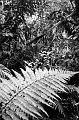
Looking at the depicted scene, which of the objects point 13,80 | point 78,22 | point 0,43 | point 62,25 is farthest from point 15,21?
point 13,80

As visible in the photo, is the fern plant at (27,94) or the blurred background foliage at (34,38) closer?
the fern plant at (27,94)

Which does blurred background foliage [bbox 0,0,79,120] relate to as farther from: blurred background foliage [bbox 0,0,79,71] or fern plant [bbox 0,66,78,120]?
fern plant [bbox 0,66,78,120]

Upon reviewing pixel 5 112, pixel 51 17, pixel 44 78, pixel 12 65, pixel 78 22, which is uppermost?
pixel 51 17

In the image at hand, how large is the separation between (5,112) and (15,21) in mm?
2279

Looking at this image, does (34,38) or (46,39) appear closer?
(46,39)

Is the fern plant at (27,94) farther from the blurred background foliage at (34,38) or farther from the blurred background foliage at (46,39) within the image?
the blurred background foliage at (34,38)

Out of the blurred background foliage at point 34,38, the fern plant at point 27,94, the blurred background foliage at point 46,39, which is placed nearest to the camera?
the fern plant at point 27,94

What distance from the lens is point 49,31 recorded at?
2871mm

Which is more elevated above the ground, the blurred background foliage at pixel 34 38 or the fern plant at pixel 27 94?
the blurred background foliage at pixel 34 38

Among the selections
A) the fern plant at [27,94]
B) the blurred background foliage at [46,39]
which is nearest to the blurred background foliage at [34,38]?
the blurred background foliage at [46,39]

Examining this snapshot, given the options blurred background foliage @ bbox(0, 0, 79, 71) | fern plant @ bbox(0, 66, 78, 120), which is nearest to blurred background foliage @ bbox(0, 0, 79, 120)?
blurred background foliage @ bbox(0, 0, 79, 71)

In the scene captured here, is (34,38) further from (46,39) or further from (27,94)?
(27,94)

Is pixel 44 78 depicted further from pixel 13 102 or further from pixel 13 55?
pixel 13 55

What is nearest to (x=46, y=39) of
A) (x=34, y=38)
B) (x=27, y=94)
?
(x=34, y=38)
